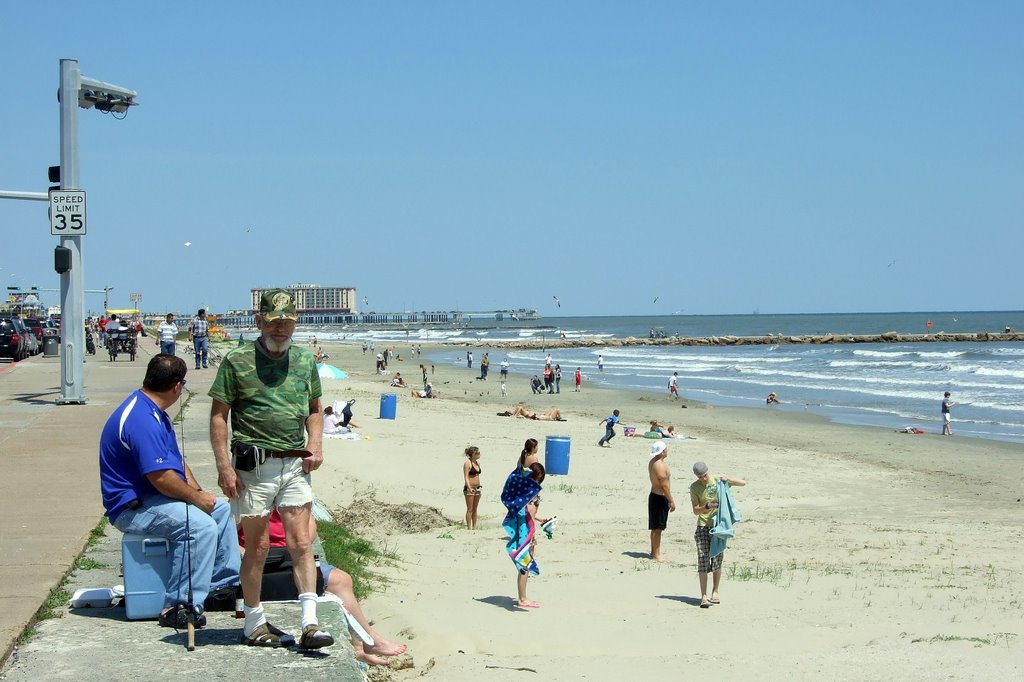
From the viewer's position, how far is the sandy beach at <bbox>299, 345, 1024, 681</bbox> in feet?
24.6

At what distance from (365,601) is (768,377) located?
47.5m

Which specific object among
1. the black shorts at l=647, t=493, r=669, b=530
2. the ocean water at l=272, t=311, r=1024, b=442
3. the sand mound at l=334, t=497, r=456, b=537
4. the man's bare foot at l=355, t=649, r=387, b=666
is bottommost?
the ocean water at l=272, t=311, r=1024, b=442

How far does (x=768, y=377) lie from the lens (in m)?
53.2

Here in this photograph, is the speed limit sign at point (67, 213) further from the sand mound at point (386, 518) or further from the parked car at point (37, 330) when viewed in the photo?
the parked car at point (37, 330)

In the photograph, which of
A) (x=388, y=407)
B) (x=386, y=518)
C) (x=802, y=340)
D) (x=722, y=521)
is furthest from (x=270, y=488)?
(x=802, y=340)

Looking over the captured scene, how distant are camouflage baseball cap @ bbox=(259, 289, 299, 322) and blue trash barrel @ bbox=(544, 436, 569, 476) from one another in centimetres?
1257

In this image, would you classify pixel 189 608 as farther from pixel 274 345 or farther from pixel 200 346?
pixel 200 346

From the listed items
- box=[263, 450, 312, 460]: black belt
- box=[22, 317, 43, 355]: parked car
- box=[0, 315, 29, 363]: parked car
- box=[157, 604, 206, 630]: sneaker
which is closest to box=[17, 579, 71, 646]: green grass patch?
box=[157, 604, 206, 630]: sneaker

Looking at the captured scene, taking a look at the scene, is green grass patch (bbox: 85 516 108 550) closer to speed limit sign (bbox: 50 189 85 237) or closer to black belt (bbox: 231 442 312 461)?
black belt (bbox: 231 442 312 461)

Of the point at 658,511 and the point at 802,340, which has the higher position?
the point at 658,511

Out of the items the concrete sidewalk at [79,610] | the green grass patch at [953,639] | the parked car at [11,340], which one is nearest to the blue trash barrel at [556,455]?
the concrete sidewalk at [79,610]

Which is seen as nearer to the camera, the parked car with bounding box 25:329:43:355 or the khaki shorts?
the khaki shorts

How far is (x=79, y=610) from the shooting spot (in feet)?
18.5

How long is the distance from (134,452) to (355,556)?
4.01m
